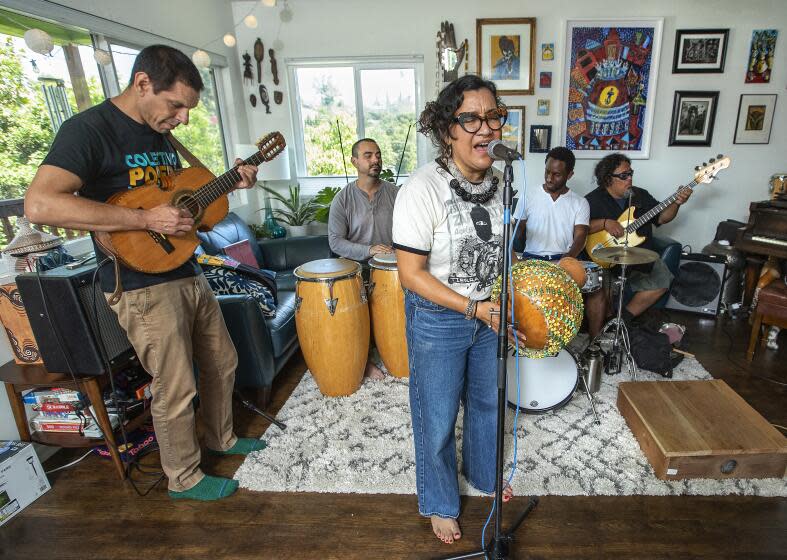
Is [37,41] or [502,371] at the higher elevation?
[37,41]

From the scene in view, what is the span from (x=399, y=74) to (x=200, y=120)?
1852mm

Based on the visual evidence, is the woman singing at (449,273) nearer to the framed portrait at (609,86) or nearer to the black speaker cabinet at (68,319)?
the black speaker cabinet at (68,319)

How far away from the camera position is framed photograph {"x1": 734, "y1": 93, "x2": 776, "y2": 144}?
3682mm

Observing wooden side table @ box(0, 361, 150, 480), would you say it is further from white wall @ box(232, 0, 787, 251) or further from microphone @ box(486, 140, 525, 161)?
white wall @ box(232, 0, 787, 251)

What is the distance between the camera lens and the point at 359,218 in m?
2.72

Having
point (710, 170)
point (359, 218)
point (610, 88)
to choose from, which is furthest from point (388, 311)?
point (610, 88)

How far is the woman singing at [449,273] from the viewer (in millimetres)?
1147

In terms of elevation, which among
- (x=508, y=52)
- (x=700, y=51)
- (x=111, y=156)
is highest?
(x=508, y=52)

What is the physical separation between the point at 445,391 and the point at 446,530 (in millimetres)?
541

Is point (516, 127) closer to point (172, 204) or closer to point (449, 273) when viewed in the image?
point (449, 273)

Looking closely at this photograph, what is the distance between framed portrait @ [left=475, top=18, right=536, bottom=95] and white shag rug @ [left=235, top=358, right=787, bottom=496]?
2779mm

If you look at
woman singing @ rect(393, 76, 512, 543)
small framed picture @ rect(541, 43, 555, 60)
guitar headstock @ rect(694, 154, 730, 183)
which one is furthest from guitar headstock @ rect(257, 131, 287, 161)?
small framed picture @ rect(541, 43, 555, 60)

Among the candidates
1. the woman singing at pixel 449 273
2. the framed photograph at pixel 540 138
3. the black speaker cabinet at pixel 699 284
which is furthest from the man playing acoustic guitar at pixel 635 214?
the woman singing at pixel 449 273

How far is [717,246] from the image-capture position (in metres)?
3.55
